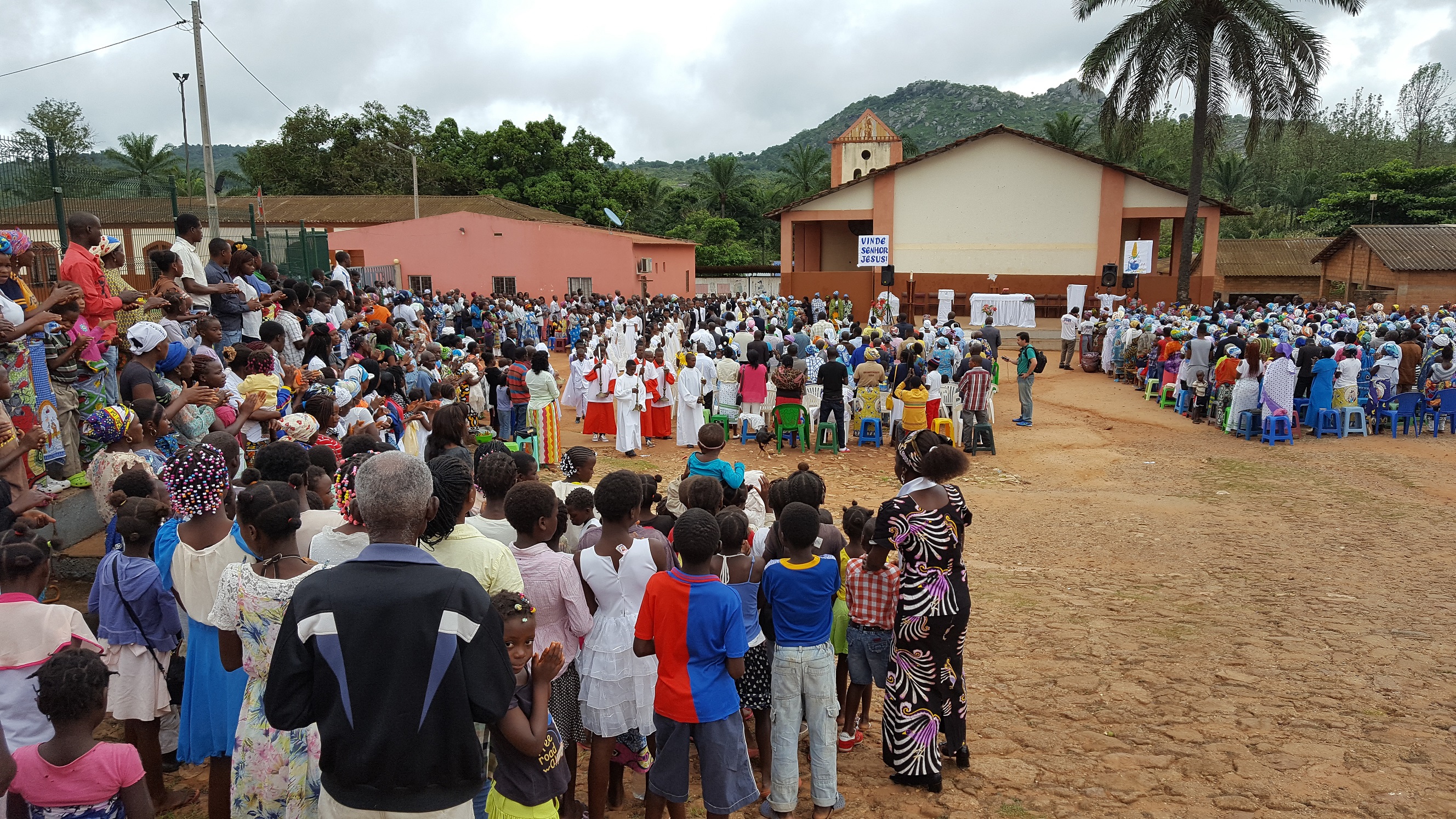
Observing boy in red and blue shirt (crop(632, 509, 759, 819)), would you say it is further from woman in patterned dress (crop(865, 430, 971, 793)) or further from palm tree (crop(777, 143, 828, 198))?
palm tree (crop(777, 143, 828, 198))

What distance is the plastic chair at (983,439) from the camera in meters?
12.9

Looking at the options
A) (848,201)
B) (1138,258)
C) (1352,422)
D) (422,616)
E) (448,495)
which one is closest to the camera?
(422,616)

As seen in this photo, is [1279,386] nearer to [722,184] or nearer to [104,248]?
[104,248]

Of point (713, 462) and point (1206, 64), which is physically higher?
point (1206, 64)

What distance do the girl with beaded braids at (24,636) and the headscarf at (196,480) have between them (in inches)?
19.8

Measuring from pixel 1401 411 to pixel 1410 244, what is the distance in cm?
1637

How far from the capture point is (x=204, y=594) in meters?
3.50

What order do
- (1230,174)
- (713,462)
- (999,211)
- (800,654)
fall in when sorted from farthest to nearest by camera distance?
(1230,174) < (999,211) < (713,462) < (800,654)

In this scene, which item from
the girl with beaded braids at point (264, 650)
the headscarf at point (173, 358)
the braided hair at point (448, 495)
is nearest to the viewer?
the girl with beaded braids at point (264, 650)

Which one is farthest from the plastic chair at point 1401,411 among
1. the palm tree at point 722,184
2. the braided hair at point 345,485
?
the palm tree at point 722,184

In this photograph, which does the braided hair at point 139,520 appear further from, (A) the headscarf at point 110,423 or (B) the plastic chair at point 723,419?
(B) the plastic chair at point 723,419

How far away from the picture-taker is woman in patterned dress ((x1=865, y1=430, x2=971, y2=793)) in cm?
414

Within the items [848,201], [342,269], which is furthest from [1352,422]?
[848,201]

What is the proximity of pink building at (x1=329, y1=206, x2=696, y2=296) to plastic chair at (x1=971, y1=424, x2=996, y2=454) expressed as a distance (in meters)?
20.7
